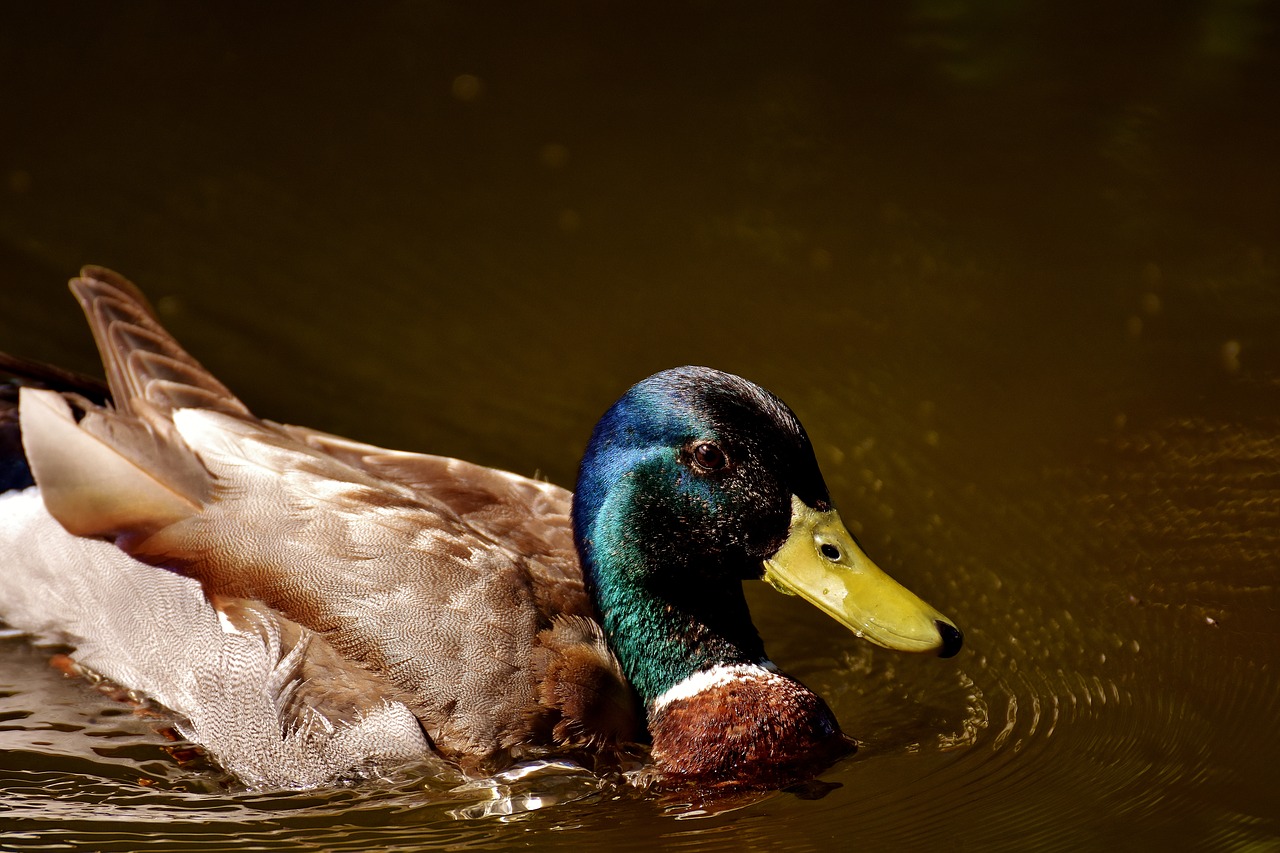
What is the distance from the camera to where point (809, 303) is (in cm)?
648

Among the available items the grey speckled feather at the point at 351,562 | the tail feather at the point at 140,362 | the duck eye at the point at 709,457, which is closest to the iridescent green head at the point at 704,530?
the duck eye at the point at 709,457

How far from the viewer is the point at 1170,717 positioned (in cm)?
415

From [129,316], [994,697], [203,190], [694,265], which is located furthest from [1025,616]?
[203,190]

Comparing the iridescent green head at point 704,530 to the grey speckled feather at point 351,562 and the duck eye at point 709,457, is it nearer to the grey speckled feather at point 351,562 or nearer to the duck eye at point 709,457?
the duck eye at point 709,457

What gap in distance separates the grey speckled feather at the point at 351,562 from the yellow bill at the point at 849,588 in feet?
1.91

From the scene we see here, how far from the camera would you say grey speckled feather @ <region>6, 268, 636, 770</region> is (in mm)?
3730

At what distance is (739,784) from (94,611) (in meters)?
1.91

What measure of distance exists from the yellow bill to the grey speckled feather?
0.58 meters

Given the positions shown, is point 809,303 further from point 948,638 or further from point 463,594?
point 463,594

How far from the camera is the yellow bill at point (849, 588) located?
3.72 metres

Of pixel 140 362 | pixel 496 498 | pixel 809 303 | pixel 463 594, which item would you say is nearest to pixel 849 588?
pixel 463 594

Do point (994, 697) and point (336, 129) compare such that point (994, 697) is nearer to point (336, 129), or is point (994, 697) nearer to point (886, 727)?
point (886, 727)

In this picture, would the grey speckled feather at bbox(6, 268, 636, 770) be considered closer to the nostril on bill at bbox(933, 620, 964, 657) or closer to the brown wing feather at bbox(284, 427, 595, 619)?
the brown wing feather at bbox(284, 427, 595, 619)

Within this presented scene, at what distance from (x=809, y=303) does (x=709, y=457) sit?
275cm
